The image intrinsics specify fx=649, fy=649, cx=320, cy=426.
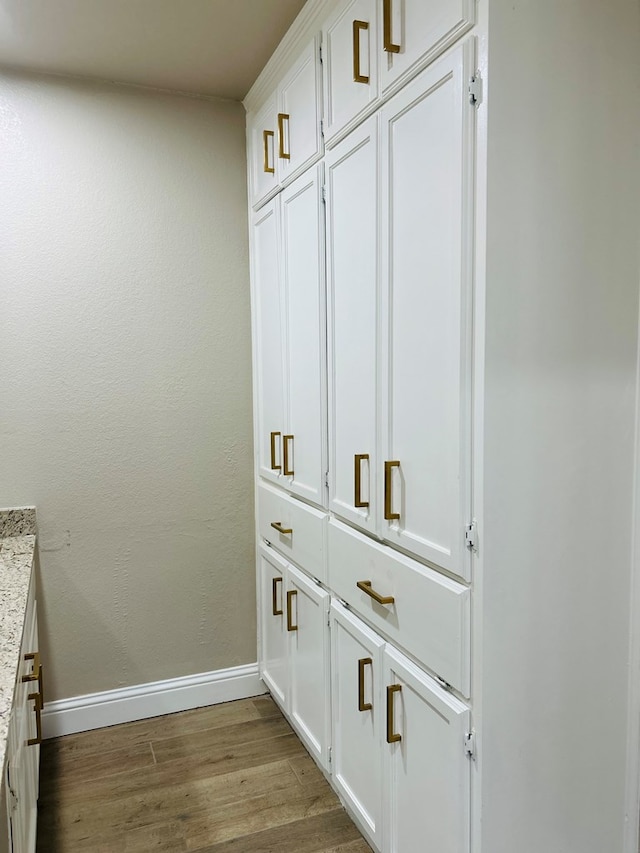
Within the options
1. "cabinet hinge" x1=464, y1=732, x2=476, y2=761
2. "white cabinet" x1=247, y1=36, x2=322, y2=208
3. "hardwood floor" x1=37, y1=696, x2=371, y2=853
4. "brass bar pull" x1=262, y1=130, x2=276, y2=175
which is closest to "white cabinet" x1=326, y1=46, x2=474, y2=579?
"white cabinet" x1=247, y1=36, x2=322, y2=208

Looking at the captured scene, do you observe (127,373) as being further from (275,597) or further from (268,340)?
(275,597)

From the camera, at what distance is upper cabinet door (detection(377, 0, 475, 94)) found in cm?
124

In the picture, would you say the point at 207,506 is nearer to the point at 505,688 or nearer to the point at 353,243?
the point at 353,243

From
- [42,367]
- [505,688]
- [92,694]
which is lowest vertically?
[92,694]

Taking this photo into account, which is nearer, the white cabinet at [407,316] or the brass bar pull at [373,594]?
the white cabinet at [407,316]

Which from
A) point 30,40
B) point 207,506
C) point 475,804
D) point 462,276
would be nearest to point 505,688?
point 475,804

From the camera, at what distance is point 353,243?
1.73m

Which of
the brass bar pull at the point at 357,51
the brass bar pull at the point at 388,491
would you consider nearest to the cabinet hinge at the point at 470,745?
the brass bar pull at the point at 388,491

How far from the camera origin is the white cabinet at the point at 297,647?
2076 millimetres

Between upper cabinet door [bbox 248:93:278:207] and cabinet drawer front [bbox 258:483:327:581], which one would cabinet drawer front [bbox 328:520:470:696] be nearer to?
cabinet drawer front [bbox 258:483:327:581]

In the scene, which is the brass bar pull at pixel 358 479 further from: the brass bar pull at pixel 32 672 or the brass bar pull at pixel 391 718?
the brass bar pull at pixel 32 672

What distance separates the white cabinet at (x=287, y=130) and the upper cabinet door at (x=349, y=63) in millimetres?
82

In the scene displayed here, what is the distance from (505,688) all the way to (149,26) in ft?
6.99

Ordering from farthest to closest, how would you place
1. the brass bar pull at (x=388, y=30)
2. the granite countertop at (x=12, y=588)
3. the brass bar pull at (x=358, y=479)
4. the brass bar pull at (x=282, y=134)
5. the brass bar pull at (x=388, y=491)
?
the brass bar pull at (x=282, y=134) < the brass bar pull at (x=358, y=479) < the brass bar pull at (x=388, y=491) < the brass bar pull at (x=388, y=30) < the granite countertop at (x=12, y=588)
